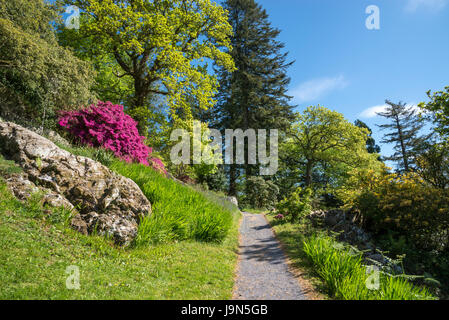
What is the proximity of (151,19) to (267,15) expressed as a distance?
718 inches

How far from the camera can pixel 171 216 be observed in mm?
5508

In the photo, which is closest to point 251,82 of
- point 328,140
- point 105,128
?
point 328,140

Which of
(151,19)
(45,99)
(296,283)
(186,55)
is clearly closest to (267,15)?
(186,55)

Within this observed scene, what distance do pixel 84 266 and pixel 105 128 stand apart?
535cm

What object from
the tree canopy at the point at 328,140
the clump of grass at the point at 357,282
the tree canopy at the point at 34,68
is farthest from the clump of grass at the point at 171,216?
the tree canopy at the point at 328,140

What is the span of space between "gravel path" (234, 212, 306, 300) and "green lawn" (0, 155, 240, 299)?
1.04ft

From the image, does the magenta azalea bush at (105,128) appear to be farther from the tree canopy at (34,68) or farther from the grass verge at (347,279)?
the grass verge at (347,279)

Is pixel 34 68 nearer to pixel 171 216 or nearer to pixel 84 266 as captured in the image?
pixel 171 216

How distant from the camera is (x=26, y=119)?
6836mm

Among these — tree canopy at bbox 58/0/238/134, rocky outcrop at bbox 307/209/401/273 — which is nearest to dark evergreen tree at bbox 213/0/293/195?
tree canopy at bbox 58/0/238/134

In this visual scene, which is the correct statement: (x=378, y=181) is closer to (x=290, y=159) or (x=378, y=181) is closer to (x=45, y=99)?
(x=45, y=99)

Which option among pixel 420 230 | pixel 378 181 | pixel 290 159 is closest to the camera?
pixel 420 230

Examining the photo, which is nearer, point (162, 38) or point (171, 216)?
point (171, 216)

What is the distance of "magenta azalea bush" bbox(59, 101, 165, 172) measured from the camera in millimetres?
7207
